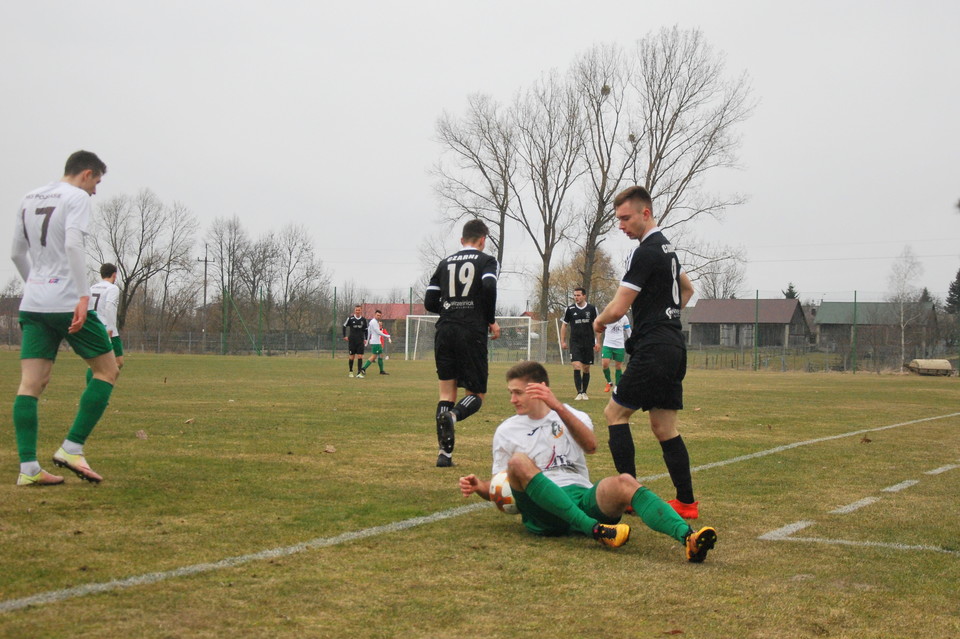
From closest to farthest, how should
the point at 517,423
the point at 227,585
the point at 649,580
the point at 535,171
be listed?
the point at 227,585 → the point at 649,580 → the point at 517,423 → the point at 535,171

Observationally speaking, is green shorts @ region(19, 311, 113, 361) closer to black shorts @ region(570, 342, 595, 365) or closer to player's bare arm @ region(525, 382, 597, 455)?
player's bare arm @ region(525, 382, 597, 455)

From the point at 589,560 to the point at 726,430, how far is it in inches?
275

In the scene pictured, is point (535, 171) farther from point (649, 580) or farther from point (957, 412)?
point (649, 580)

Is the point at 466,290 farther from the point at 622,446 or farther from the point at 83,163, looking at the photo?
the point at 83,163

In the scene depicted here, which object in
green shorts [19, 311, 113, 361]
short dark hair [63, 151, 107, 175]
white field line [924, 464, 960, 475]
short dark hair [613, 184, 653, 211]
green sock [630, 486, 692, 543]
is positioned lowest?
white field line [924, 464, 960, 475]

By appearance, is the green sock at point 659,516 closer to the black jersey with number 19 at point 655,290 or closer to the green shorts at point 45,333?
the black jersey with number 19 at point 655,290

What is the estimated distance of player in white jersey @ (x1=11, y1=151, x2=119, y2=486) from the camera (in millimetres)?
5578

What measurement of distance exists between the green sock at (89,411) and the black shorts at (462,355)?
8.66ft

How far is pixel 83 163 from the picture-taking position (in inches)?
229

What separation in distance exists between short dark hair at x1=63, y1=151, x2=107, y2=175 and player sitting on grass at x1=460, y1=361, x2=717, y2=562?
3.13m

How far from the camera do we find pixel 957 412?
1427cm

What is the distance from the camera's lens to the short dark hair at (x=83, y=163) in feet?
19.0

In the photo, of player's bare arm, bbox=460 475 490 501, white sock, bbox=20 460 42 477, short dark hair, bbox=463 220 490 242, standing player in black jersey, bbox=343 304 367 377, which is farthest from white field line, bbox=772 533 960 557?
standing player in black jersey, bbox=343 304 367 377

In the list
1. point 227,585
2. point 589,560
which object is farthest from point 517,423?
point 227,585
